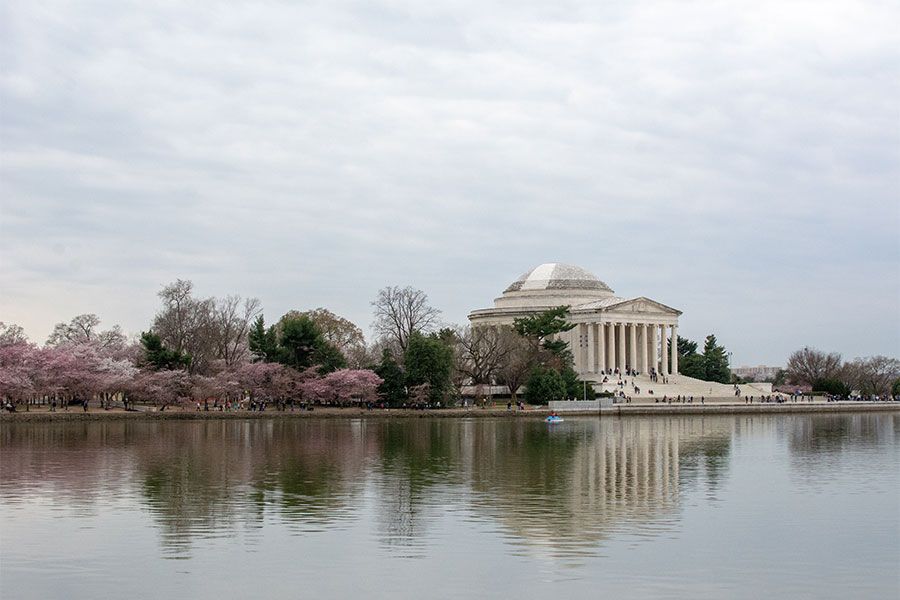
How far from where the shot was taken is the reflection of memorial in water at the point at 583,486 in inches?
1024

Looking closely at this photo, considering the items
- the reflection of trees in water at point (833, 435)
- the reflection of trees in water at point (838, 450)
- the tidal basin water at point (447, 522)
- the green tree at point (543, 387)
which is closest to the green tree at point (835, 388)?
the green tree at point (543, 387)

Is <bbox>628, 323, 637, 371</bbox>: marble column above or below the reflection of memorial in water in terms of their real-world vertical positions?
above

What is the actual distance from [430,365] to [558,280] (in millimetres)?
54739

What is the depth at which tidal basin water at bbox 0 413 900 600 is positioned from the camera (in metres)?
20.5

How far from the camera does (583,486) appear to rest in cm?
3541

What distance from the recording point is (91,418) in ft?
282

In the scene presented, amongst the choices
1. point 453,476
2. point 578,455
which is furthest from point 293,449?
point 453,476

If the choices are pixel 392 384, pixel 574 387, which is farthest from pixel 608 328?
pixel 392 384

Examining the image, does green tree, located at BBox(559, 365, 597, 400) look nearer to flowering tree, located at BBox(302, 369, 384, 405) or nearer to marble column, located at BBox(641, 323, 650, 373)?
flowering tree, located at BBox(302, 369, 384, 405)

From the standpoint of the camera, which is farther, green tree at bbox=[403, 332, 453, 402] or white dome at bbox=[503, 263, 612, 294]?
white dome at bbox=[503, 263, 612, 294]

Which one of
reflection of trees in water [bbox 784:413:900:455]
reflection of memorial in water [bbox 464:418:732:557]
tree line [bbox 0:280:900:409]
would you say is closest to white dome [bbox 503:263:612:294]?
tree line [bbox 0:280:900:409]

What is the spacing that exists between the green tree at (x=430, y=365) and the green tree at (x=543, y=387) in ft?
32.9

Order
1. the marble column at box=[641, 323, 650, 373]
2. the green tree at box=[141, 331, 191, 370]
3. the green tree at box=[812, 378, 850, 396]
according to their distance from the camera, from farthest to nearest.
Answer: the marble column at box=[641, 323, 650, 373] < the green tree at box=[812, 378, 850, 396] < the green tree at box=[141, 331, 191, 370]

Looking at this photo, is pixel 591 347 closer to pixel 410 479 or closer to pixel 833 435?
pixel 833 435
